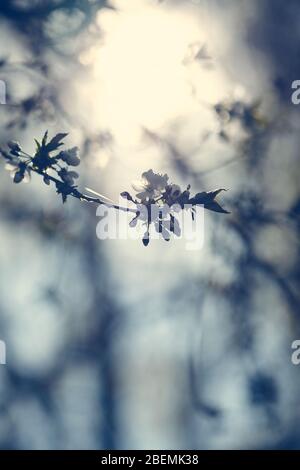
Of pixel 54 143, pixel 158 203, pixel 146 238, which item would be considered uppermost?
pixel 54 143

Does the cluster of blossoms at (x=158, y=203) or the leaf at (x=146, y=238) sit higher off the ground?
the cluster of blossoms at (x=158, y=203)

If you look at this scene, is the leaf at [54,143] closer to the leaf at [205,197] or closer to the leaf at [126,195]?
the leaf at [126,195]

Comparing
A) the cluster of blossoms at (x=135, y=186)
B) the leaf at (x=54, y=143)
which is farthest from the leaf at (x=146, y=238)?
the leaf at (x=54, y=143)

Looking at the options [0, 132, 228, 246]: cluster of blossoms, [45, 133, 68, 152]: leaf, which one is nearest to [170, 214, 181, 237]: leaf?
[0, 132, 228, 246]: cluster of blossoms

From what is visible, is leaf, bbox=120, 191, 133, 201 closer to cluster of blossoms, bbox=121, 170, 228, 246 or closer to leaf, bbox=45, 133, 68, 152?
cluster of blossoms, bbox=121, 170, 228, 246

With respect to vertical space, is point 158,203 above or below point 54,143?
below

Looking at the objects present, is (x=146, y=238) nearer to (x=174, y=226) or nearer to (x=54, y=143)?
(x=174, y=226)

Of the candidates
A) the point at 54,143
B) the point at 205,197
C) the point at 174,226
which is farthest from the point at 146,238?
the point at 54,143

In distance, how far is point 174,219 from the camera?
235 centimetres
